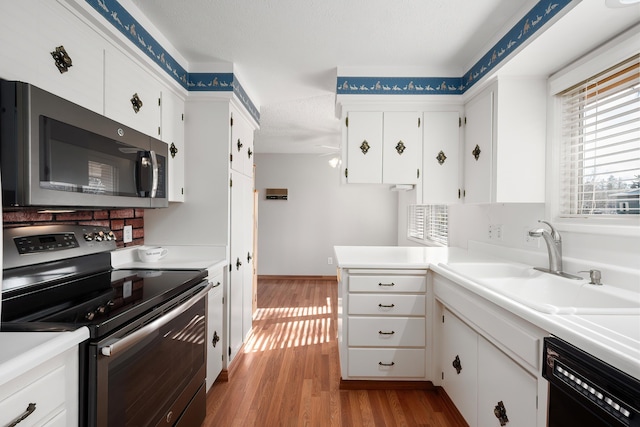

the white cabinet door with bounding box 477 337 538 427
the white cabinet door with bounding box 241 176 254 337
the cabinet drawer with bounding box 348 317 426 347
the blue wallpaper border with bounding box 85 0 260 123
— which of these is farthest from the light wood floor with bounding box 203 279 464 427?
the blue wallpaper border with bounding box 85 0 260 123

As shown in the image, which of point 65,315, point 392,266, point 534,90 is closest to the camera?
point 65,315

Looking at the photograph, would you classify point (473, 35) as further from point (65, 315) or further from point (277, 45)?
point (65, 315)

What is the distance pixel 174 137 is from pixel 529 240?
2.54 metres

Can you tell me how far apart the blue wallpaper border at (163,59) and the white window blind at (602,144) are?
2.28 metres

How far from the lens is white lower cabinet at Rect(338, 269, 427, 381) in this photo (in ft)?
7.23

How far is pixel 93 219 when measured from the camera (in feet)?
6.22

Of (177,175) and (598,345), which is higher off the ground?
(177,175)

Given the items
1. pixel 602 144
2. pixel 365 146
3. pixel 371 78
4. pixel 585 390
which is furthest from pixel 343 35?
pixel 585 390

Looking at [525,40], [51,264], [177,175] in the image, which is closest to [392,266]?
[525,40]

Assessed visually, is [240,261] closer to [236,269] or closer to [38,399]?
[236,269]

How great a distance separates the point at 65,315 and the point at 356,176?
2059 millimetres

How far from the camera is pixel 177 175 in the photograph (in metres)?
2.36

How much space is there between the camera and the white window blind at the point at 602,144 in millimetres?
1491

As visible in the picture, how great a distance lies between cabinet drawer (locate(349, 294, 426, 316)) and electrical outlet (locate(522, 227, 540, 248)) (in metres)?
0.76
